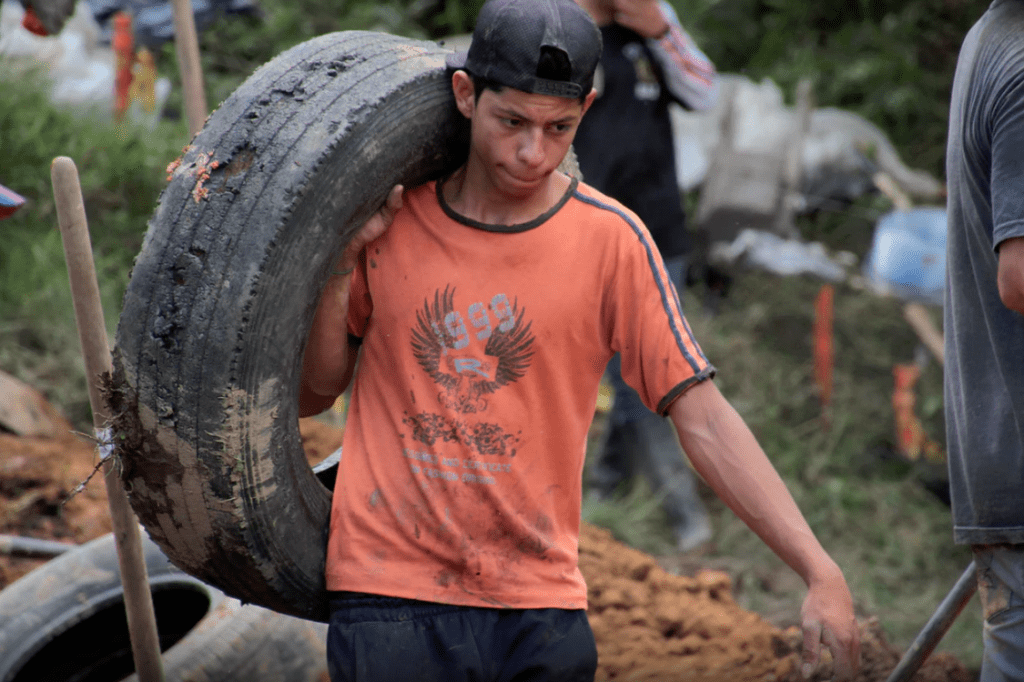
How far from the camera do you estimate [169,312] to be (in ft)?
5.62

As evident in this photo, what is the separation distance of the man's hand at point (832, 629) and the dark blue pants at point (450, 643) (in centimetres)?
42

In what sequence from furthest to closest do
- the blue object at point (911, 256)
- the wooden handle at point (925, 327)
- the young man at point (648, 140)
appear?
1. the blue object at point (911, 256)
2. the wooden handle at point (925, 327)
3. the young man at point (648, 140)

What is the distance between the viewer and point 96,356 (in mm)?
1971

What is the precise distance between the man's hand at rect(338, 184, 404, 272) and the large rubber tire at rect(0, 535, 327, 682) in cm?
105

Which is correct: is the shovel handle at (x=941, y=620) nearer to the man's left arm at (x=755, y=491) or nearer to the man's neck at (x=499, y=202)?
the man's left arm at (x=755, y=491)

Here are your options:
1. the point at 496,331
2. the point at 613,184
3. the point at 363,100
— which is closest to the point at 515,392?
the point at 496,331

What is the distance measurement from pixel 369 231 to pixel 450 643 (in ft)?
2.60

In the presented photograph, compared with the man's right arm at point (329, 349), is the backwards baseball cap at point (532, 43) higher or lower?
higher

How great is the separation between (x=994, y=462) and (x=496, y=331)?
3.39ft

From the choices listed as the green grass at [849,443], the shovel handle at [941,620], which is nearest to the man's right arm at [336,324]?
Answer: the shovel handle at [941,620]

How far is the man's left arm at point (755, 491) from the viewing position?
5.78 feet

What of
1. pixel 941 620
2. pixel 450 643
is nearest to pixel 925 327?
pixel 941 620

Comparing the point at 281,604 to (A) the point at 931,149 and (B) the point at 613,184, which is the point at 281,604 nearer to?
(B) the point at 613,184

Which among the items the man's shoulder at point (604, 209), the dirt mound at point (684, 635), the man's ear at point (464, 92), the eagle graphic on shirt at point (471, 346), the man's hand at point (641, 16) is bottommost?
the dirt mound at point (684, 635)
